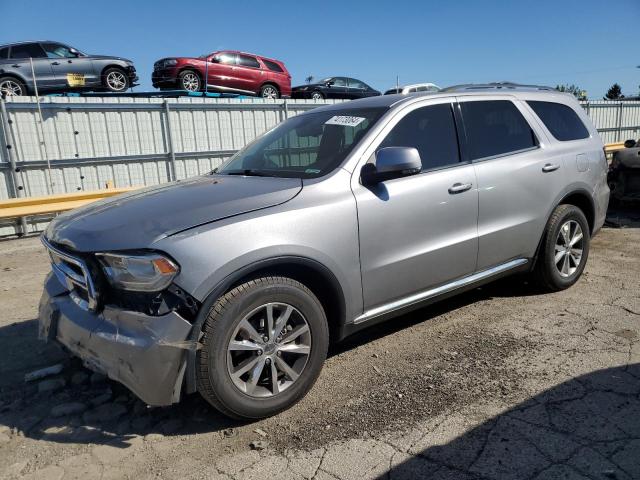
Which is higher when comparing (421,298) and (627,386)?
(421,298)

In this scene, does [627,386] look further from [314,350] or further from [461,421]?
[314,350]

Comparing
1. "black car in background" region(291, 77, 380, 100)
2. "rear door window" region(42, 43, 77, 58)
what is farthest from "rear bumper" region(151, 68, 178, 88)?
"black car in background" region(291, 77, 380, 100)

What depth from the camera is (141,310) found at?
2.51 meters

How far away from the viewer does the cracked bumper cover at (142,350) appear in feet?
7.93

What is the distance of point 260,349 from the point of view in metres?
2.72

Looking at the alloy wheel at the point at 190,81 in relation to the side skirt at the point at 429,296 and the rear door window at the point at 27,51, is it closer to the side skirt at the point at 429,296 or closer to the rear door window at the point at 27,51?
the rear door window at the point at 27,51

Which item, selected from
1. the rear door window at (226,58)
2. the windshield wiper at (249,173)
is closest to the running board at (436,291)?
the windshield wiper at (249,173)

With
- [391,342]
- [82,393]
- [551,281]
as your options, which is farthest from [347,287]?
[551,281]

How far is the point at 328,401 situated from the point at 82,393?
160cm

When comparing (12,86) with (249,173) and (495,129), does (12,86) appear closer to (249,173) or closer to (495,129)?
(249,173)

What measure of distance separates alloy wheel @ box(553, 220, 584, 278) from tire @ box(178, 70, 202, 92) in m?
11.6

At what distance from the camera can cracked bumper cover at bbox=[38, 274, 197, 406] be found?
2.42m

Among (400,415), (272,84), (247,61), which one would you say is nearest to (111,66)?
(247,61)

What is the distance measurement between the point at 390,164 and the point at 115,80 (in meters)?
11.8
